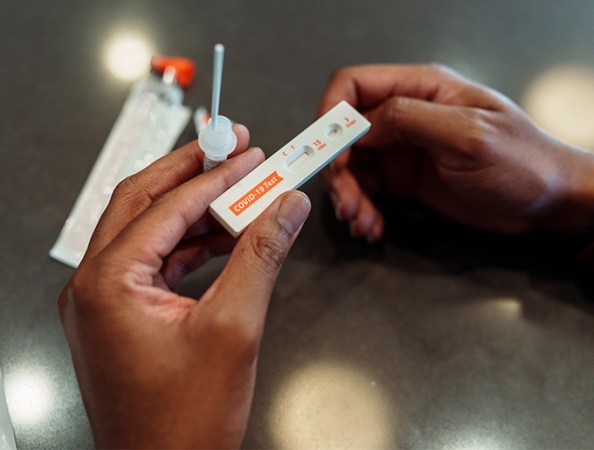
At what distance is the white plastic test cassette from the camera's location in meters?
0.57

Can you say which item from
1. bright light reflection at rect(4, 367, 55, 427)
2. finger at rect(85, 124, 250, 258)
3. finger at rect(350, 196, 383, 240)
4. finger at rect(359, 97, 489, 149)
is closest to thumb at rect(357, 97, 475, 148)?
finger at rect(359, 97, 489, 149)

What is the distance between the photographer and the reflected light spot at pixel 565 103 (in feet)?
3.02

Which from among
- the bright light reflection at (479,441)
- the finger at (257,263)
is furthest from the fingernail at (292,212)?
the bright light reflection at (479,441)

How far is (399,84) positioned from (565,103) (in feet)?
1.13

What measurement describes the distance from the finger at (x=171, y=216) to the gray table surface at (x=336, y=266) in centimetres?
23

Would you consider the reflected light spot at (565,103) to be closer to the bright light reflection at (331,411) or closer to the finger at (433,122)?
the finger at (433,122)

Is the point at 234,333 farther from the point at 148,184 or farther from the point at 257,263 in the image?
the point at 148,184

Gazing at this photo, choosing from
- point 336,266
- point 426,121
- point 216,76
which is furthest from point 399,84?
point 216,76

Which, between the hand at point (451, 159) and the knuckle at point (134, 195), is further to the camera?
the hand at point (451, 159)

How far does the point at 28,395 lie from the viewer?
0.69 metres

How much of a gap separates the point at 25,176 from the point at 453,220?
0.65 metres

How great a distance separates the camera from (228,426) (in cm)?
51

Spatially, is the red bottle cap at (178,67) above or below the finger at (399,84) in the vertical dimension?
below

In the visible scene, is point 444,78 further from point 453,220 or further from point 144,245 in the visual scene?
point 144,245
